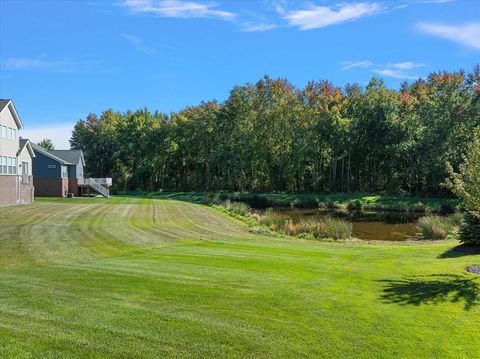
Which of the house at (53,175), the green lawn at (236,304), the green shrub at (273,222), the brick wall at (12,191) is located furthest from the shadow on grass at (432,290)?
the house at (53,175)

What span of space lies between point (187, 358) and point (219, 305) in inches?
88.5

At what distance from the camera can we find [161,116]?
83500mm

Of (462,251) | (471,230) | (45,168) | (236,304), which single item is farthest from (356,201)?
(236,304)

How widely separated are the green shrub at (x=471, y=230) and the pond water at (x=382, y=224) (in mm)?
9677

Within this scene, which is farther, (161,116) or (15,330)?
(161,116)

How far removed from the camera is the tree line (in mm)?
54031

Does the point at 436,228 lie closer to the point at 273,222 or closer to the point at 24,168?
the point at 273,222

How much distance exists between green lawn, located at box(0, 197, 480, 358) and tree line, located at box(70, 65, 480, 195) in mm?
42077

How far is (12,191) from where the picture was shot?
36.7 meters

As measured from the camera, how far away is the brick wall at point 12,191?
35094 mm

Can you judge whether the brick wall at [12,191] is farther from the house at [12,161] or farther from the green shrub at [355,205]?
the green shrub at [355,205]

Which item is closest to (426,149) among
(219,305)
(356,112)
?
(356,112)

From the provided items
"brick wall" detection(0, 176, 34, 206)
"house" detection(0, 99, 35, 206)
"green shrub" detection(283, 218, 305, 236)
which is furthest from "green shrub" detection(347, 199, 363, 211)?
"house" detection(0, 99, 35, 206)

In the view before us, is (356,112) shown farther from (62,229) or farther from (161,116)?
(62,229)
